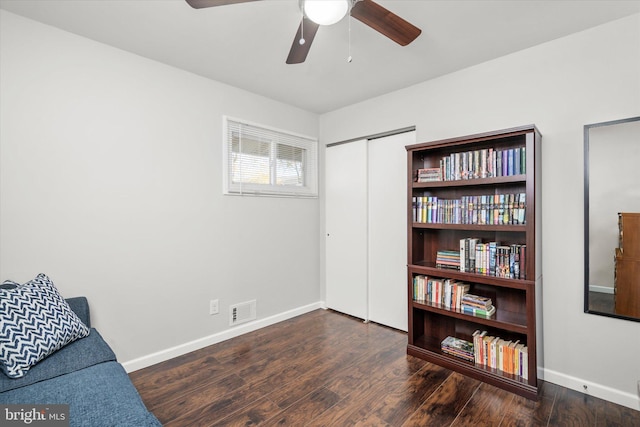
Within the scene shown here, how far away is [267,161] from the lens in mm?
3428

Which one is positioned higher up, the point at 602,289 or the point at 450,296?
the point at 602,289

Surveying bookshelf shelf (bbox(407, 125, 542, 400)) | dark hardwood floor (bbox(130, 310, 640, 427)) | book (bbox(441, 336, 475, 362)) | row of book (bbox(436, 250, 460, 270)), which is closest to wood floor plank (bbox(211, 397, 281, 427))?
dark hardwood floor (bbox(130, 310, 640, 427))

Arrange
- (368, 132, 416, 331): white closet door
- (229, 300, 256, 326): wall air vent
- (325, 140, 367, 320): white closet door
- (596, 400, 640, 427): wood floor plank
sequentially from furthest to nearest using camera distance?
(325, 140, 367, 320): white closet door
(368, 132, 416, 331): white closet door
(229, 300, 256, 326): wall air vent
(596, 400, 640, 427): wood floor plank

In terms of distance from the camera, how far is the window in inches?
122

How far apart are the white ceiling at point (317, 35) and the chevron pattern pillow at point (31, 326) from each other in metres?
1.73

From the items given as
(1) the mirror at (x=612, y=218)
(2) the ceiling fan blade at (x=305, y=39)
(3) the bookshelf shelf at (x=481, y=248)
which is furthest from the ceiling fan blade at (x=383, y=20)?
(1) the mirror at (x=612, y=218)

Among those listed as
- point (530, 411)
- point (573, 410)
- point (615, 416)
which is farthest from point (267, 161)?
point (615, 416)

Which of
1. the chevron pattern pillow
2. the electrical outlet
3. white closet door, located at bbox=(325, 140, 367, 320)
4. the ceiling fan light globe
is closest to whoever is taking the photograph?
the ceiling fan light globe

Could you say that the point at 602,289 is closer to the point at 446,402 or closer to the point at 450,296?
the point at 450,296

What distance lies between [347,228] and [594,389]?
2.43m

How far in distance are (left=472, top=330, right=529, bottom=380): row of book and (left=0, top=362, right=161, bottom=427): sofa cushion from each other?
7.14 feet

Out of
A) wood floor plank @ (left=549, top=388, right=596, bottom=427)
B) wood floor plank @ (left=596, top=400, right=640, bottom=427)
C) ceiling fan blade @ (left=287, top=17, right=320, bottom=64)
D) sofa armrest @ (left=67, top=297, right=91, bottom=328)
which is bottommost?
wood floor plank @ (left=549, top=388, right=596, bottom=427)

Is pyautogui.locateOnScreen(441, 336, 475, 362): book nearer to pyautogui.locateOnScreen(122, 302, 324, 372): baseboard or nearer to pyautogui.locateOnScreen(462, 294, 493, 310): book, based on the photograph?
pyautogui.locateOnScreen(462, 294, 493, 310): book

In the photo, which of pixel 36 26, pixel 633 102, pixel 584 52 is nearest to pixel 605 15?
pixel 584 52
